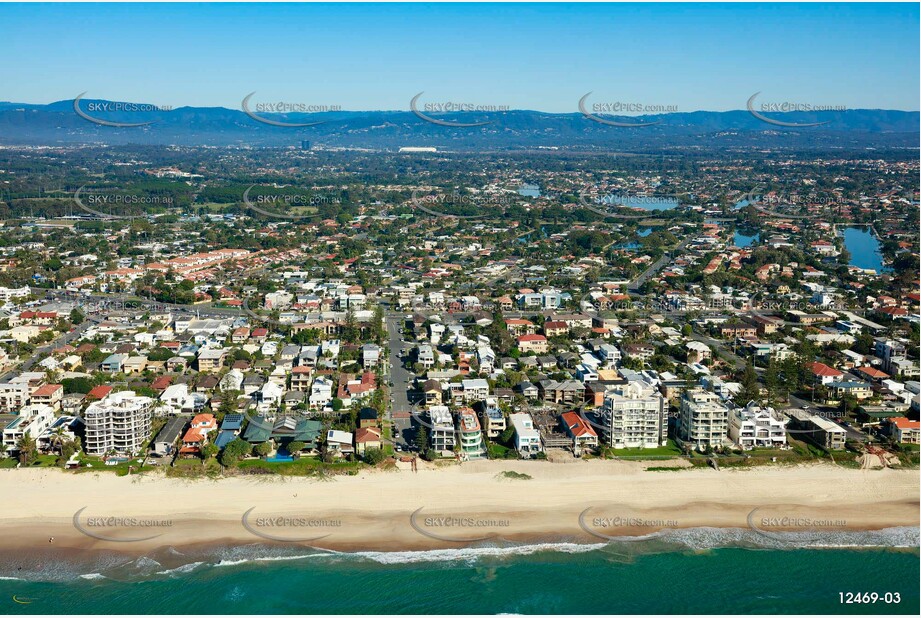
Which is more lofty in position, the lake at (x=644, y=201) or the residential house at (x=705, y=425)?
the lake at (x=644, y=201)

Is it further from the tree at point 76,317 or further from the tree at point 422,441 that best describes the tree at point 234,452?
the tree at point 76,317

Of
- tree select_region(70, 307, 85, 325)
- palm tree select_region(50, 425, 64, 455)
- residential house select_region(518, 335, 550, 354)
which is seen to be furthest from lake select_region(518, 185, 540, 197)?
palm tree select_region(50, 425, 64, 455)

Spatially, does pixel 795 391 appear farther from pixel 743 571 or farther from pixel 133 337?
pixel 133 337

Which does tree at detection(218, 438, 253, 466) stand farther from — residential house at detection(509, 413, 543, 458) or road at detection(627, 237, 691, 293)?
road at detection(627, 237, 691, 293)

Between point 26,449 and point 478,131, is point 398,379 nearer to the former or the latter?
point 26,449

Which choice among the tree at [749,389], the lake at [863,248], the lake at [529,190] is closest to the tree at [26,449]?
the tree at [749,389]

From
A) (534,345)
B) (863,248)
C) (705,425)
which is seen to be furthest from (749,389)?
(863,248)
